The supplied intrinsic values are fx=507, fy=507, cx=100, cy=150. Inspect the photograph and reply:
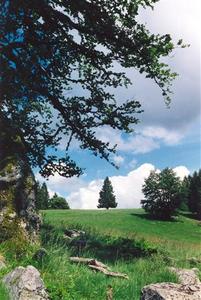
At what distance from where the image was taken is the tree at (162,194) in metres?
110

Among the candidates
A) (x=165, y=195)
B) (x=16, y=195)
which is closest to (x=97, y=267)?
(x=16, y=195)

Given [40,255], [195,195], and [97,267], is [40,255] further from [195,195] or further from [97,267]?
[195,195]

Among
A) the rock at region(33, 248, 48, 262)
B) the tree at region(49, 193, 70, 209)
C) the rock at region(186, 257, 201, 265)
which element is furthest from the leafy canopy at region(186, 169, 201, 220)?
the rock at region(33, 248, 48, 262)

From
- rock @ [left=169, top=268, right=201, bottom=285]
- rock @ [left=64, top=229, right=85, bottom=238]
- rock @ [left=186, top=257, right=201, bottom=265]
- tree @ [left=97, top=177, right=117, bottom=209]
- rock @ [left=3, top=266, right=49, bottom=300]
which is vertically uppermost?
tree @ [left=97, top=177, right=117, bottom=209]

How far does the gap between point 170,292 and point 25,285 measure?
2475mm

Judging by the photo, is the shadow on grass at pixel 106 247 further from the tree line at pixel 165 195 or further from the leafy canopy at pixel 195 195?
the leafy canopy at pixel 195 195

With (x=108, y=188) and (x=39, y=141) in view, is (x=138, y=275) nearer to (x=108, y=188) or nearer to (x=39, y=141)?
(x=39, y=141)

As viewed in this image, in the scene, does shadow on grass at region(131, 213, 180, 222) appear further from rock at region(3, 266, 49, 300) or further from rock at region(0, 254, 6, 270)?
rock at region(3, 266, 49, 300)

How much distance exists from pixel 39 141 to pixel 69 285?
10.2m

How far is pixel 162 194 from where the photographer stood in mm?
118750

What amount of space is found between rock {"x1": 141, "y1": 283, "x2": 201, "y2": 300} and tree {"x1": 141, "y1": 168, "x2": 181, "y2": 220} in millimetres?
98117

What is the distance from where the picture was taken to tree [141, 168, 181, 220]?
361 ft

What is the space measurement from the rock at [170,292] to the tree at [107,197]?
154 metres

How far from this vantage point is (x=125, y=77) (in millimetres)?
19453
